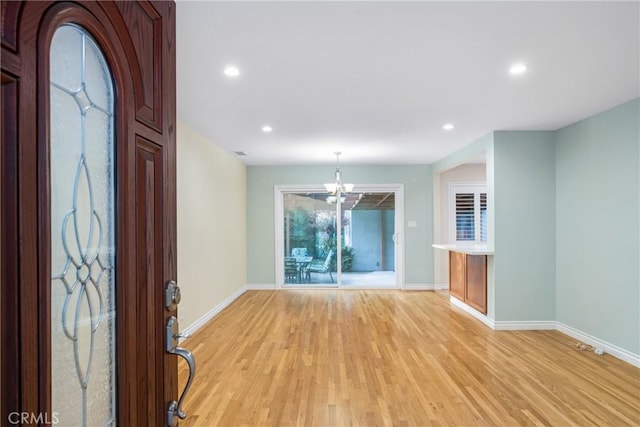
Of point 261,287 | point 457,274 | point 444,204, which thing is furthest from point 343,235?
point 457,274

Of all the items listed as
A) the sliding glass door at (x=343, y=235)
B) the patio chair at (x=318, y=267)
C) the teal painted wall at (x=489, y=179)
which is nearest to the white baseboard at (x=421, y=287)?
the sliding glass door at (x=343, y=235)

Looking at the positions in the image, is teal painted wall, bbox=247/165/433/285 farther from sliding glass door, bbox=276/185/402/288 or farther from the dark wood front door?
the dark wood front door

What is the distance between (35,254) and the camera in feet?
2.03

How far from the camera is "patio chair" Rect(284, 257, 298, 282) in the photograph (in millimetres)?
6879

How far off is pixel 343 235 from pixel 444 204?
2.12m

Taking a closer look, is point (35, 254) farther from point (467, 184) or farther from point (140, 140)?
point (467, 184)

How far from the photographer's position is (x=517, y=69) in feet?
8.27

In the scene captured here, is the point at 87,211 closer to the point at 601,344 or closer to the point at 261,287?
the point at 601,344

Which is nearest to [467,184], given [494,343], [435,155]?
[435,155]

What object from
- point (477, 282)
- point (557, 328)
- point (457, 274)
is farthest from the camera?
point (457, 274)

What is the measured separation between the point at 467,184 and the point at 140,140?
22.1 feet

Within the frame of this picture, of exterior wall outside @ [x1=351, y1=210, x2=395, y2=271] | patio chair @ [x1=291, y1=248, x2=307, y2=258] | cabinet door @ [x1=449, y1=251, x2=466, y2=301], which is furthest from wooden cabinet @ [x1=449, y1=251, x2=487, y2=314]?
patio chair @ [x1=291, y1=248, x2=307, y2=258]

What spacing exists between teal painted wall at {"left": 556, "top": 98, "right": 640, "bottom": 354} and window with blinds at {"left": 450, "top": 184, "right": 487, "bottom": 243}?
2491 millimetres

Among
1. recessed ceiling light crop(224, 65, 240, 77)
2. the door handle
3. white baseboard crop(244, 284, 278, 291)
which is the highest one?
recessed ceiling light crop(224, 65, 240, 77)
